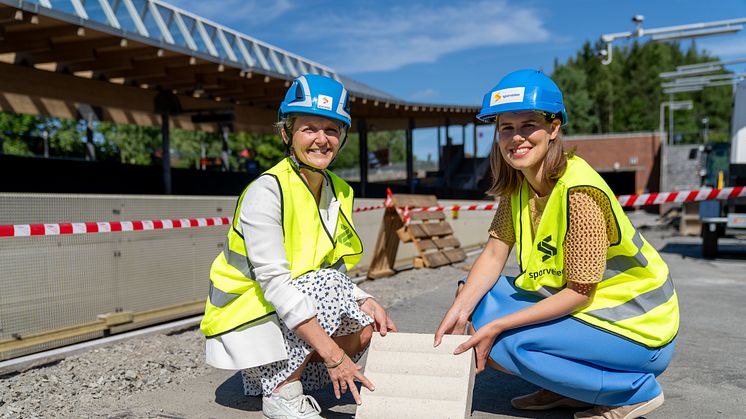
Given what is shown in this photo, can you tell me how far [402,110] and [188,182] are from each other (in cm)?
748

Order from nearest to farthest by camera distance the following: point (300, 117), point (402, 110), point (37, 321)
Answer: point (300, 117) → point (37, 321) → point (402, 110)

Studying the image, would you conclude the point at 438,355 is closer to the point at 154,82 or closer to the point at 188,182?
the point at 154,82

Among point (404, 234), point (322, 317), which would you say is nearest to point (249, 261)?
point (322, 317)

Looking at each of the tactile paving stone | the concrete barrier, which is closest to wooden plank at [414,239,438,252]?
the concrete barrier

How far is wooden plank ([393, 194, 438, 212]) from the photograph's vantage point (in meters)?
9.70

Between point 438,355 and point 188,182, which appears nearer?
point 438,355

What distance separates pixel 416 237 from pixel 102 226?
18.8ft

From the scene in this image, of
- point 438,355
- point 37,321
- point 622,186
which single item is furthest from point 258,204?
point 622,186

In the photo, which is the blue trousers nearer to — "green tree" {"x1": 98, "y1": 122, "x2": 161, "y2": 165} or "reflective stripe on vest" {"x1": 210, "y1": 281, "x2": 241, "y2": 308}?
"reflective stripe on vest" {"x1": 210, "y1": 281, "x2": 241, "y2": 308}

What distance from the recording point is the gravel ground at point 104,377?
3486mm

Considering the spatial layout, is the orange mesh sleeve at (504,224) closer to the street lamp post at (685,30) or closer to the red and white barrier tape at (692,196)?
the red and white barrier tape at (692,196)

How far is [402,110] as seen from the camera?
2086 centimetres

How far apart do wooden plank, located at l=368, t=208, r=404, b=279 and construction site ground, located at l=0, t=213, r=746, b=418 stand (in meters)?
3.01

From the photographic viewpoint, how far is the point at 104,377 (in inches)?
159
